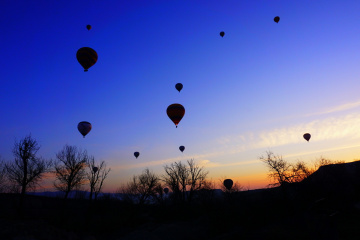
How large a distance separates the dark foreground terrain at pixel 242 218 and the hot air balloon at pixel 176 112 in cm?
983

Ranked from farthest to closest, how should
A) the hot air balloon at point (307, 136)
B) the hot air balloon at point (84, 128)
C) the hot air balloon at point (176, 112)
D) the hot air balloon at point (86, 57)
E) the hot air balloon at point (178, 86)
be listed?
the hot air balloon at point (307, 136), the hot air balloon at point (178, 86), the hot air balloon at point (84, 128), the hot air balloon at point (176, 112), the hot air balloon at point (86, 57)

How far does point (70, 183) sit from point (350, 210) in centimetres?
3496

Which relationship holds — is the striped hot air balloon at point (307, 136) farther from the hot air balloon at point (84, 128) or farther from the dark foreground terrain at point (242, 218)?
the hot air balloon at point (84, 128)

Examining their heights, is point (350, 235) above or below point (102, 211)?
below

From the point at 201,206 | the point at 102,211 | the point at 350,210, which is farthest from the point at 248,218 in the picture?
the point at 102,211

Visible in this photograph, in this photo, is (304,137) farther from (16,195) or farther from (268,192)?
(16,195)

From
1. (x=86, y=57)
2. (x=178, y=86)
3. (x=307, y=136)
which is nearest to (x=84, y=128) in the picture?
(x=86, y=57)

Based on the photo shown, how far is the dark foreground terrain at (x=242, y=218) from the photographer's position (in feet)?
21.5

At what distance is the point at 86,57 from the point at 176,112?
35.8 ft

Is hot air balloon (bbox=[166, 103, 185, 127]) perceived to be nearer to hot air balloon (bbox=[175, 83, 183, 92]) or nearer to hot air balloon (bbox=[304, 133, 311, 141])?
hot air balloon (bbox=[175, 83, 183, 92])

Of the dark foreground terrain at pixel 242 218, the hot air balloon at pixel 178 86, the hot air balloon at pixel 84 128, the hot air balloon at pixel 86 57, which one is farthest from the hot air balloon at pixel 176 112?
the hot air balloon at pixel 84 128

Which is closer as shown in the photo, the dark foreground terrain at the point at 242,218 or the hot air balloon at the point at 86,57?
the dark foreground terrain at the point at 242,218

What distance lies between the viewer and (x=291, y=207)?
17.6m

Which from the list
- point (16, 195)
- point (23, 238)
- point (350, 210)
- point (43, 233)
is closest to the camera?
point (23, 238)
